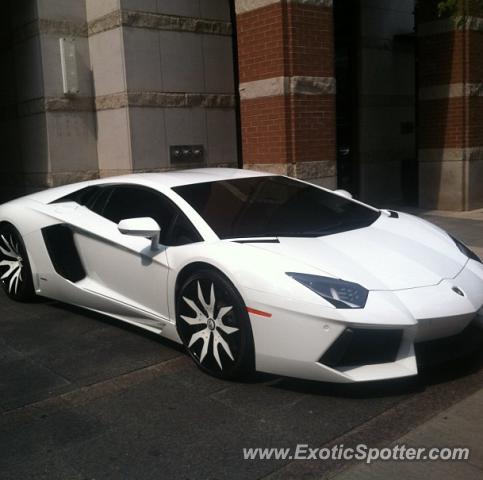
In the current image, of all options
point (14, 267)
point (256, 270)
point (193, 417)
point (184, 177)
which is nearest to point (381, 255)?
point (256, 270)

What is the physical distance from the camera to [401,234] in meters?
4.95

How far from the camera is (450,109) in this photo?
12094 millimetres

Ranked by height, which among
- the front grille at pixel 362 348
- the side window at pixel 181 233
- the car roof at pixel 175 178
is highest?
the car roof at pixel 175 178

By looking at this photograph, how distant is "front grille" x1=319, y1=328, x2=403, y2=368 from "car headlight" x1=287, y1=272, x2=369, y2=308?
17 centimetres

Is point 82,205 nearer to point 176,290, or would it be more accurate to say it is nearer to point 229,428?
point 176,290

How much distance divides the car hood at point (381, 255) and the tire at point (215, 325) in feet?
1.32

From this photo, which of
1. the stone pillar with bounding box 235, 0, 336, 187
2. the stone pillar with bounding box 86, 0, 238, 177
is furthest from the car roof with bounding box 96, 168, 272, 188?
the stone pillar with bounding box 86, 0, 238, 177

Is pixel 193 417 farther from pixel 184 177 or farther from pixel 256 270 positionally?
pixel 184 177

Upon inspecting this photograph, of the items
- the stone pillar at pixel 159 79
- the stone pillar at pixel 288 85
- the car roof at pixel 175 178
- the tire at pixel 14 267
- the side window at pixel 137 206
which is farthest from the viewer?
the stone pillar at pixel 159 79

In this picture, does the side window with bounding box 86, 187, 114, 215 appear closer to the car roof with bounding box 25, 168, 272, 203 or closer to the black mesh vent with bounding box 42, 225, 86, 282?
the car roof with bounding box 25, 168, 272, 203

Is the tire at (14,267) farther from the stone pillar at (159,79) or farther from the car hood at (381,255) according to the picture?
the stone pillar at (159,79)

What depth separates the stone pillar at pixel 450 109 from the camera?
39.0ft

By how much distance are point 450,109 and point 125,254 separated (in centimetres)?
872

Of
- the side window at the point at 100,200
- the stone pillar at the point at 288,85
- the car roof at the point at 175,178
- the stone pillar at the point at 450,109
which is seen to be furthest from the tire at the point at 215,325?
the stone pillar at the point at 450,109
